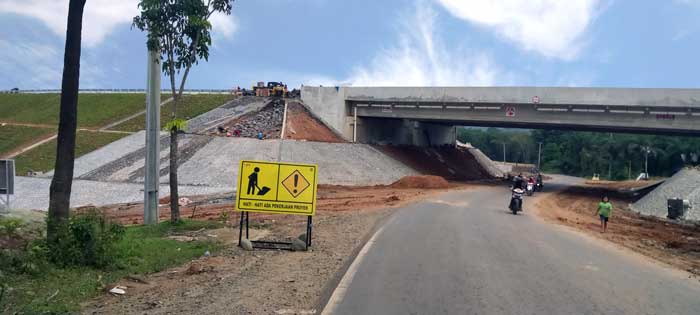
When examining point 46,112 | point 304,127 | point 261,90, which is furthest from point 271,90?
point 46,112

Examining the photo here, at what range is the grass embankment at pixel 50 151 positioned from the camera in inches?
1668

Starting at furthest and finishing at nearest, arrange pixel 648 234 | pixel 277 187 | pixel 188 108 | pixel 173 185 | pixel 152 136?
pixel 188 108 < pixel 648 234 < pixel 152 136 < pixel 173 185 < pixel 277 187

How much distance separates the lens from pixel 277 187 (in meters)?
13.2

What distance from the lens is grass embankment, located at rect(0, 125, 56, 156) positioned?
49775 mm

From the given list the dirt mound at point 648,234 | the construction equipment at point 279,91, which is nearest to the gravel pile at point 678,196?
the dirt mound at point 648,234

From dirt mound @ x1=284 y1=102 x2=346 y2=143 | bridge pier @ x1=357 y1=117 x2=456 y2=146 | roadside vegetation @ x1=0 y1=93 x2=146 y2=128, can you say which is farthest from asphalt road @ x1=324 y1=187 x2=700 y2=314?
roadside vegetation @ x1=0 y1=93 x2=146 y2=128

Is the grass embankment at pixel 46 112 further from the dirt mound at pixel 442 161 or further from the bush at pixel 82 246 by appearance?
the bush at pixel 82 246

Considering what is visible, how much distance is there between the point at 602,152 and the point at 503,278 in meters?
104

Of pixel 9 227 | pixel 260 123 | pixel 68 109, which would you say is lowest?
pixel 9 227

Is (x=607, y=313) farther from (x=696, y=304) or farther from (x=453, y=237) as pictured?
(x=453, y=237)

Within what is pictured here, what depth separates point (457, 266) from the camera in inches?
424

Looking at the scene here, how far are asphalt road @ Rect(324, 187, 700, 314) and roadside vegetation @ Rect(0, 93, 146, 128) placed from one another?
49004 millimetres

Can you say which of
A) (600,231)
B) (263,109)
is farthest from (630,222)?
(263,109)

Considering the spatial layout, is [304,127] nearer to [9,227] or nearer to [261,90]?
[261,90]
